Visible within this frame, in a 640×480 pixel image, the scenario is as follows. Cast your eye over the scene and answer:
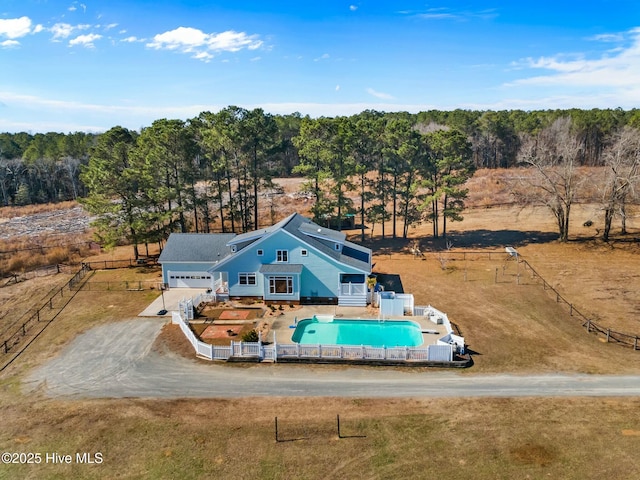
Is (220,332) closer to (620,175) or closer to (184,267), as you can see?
(184,267)

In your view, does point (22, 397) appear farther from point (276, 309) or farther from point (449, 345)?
point (449, 345)

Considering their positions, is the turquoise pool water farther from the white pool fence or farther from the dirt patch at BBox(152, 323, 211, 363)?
the dirt patch at BBox(152, 323, 211, 363)

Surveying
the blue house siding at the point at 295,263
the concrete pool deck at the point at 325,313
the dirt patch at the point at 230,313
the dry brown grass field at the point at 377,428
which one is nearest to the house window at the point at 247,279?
the blue house siding at the point at 295,263

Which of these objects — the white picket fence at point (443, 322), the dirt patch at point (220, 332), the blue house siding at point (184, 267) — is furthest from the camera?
the blue house siding at point (184, 267)

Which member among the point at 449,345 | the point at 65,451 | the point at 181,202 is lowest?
the point at 65,451

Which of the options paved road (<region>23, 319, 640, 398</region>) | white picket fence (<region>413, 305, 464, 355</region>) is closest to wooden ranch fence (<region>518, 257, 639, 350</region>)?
paved road (<region>23, 319, 640, 398</region>)

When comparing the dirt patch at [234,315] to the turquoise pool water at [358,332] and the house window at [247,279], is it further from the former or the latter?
the turquoise pool water at [358,332]

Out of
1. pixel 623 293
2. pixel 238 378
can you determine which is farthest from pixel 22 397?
pixel 623 293
